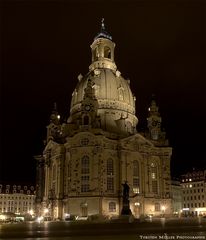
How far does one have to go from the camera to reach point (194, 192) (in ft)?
406

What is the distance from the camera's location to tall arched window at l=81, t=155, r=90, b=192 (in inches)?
3226

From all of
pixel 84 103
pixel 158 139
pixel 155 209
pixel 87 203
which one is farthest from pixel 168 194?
pixel 84 103

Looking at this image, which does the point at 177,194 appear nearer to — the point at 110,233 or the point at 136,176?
the point at 136,176

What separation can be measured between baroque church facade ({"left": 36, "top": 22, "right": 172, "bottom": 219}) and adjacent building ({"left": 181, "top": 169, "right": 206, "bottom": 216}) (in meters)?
32.4

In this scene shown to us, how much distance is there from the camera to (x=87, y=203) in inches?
3147

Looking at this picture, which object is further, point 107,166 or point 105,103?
point 105,103

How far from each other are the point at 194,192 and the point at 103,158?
171ft

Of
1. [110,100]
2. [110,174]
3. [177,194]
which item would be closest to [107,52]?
[110,100]

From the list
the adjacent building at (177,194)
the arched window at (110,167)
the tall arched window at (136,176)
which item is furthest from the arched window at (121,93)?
the adjacent building at (177,194)

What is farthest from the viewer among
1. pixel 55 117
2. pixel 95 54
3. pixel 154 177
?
pixel 95 54

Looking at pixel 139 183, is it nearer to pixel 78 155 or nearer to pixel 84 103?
pixel 78 155

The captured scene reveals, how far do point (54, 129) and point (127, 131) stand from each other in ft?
62.8

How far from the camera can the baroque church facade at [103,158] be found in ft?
269

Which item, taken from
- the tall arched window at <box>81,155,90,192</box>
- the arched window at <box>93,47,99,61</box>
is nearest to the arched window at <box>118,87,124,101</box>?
the arched window at <box>93,47,99,61</box>
